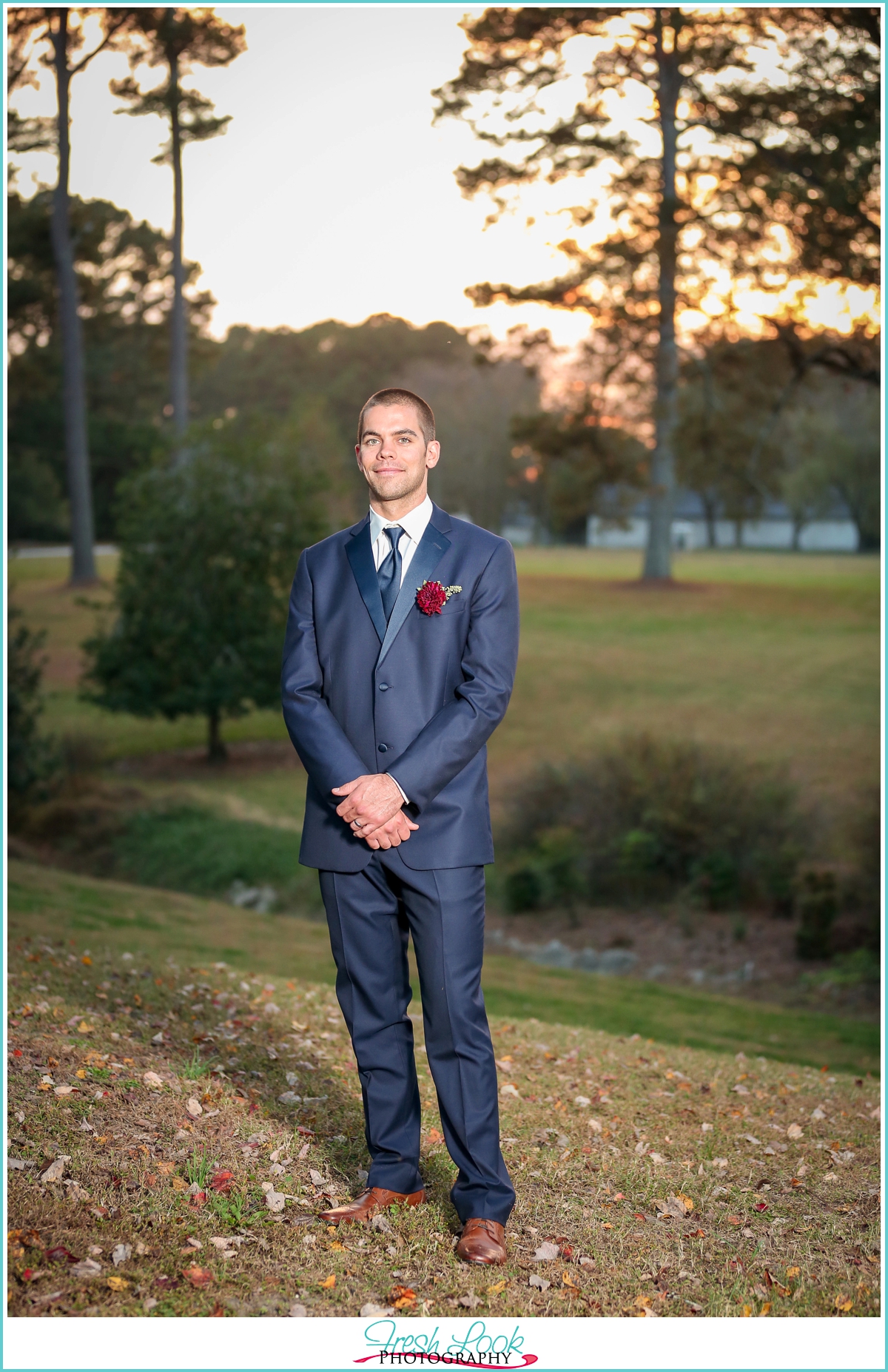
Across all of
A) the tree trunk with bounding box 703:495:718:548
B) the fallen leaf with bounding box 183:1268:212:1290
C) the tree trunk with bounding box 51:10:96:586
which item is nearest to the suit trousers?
the fallen leaf with bounding box 183:1268:212:1290

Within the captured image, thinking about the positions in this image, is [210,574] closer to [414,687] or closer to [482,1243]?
[414,687]

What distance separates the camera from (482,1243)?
3119mm

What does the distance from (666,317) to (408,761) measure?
1376 cm

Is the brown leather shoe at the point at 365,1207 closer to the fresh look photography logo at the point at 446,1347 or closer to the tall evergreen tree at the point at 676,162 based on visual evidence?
the fresh look photography logo at the point at 446,1347

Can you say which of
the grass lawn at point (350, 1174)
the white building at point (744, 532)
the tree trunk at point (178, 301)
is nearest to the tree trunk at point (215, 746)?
the tree trunk at point (178, 301)

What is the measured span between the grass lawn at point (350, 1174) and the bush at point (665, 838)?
6698 millimetres

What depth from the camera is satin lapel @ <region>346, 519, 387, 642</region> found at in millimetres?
3148

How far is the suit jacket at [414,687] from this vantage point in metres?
3.04

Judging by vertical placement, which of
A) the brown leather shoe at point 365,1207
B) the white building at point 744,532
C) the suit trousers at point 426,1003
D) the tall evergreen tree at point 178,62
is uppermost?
the tall evergreen tree at point 178,62

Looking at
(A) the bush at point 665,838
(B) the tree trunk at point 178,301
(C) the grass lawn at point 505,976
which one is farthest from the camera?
(B) the tree trunk at point 178,301

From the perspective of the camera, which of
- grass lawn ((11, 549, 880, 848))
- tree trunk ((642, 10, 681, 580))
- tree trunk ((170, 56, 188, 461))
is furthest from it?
tree trunk ((170, 56, 188, 461))

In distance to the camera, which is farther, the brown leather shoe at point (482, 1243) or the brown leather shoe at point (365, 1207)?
the brown leather shoe at point (365, 1207)

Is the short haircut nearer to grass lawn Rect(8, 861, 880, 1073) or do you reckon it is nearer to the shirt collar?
the shirt collar

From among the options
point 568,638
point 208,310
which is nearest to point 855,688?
point 568,638
